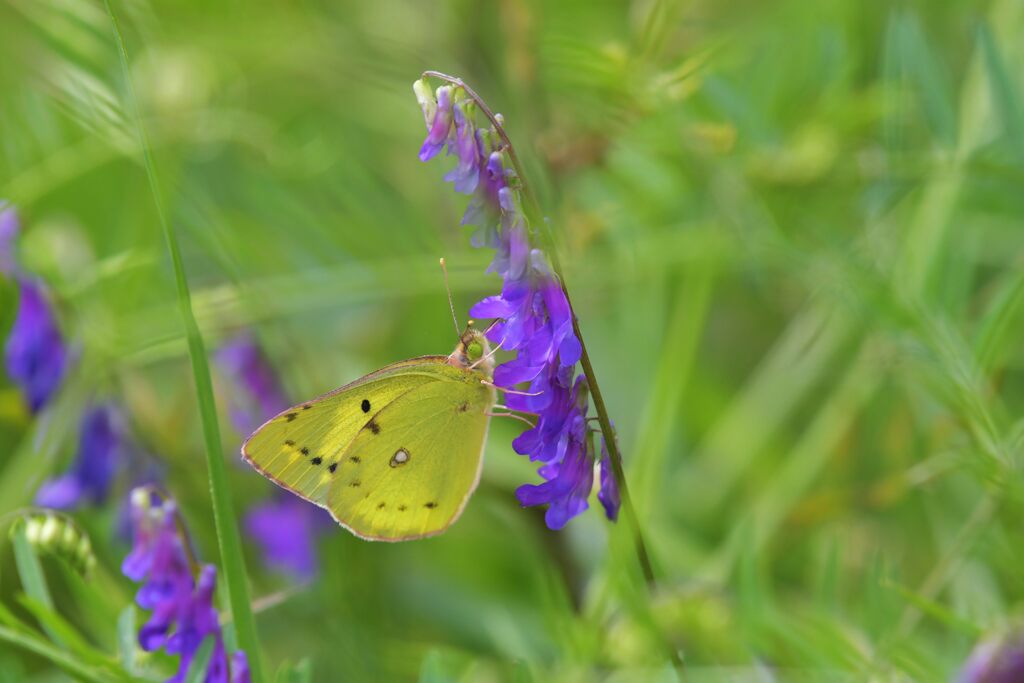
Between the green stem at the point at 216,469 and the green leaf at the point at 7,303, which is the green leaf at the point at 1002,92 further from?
the green leaf at the point at 7,303

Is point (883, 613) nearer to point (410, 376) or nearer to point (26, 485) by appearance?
point (410, 376)

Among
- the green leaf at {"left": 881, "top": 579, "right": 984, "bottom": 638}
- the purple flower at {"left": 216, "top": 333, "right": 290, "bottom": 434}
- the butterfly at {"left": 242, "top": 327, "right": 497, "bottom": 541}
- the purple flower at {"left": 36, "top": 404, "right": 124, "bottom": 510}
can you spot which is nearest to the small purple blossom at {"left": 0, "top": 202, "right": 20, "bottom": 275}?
the purple flower at {"left": 36, "top": 404, "right": 124, "bottom": 510}

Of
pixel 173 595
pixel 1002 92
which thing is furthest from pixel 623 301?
pixel 173 595

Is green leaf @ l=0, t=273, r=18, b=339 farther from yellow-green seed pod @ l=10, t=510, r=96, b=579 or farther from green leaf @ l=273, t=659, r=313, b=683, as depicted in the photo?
green leaf @ l=273, t=659, r=313, b=683

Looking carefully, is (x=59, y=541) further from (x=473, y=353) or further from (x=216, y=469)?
(x=473, y=353)

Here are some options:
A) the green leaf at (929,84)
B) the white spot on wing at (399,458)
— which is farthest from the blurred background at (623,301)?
the white spot on wing at (399,458)
